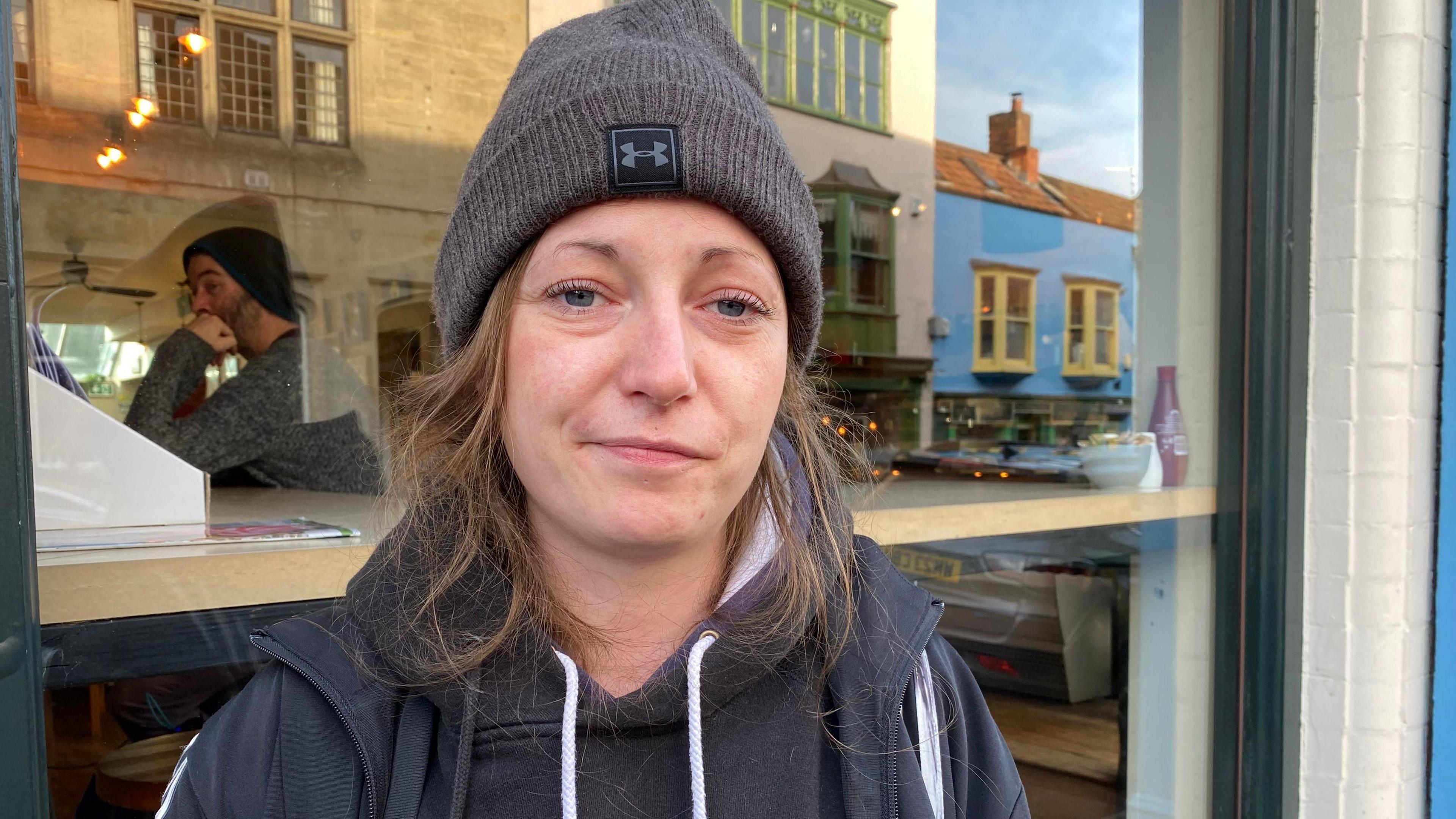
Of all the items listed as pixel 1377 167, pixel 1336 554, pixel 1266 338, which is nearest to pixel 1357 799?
pixel 1336 554

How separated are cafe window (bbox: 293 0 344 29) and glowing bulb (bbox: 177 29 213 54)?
30cm

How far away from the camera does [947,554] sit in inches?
75.9

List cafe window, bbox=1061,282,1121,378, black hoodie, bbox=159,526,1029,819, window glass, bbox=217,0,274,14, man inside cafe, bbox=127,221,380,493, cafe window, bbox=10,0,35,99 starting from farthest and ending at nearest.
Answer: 1. cafe window, bbox=1061,282,1121,378
2. window glass, bbox=217,0,274,14
3. man inside cafe, bbox=127,221,380,493
4. cafe window, bbox=10,0,35,99
5. black hoodie, bbox=159,526,1029,819

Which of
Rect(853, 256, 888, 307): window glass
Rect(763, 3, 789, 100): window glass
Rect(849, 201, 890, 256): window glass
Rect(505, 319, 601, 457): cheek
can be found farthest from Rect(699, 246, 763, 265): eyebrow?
Rect(853, 256, 888, 307): window glass

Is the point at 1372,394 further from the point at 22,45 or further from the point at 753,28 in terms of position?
the point at 22,45

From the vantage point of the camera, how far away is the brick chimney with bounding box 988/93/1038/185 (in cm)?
367

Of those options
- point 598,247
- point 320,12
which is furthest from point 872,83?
point 598,247

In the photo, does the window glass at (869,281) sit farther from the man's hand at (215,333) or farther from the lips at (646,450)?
the lips at (646,450)

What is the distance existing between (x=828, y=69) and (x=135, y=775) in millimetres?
3295

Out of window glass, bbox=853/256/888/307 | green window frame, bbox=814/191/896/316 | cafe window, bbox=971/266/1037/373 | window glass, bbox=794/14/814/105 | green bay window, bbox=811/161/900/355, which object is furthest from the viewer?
window glass, bbox=853/256/888/307

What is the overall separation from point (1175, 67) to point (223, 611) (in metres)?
2.35

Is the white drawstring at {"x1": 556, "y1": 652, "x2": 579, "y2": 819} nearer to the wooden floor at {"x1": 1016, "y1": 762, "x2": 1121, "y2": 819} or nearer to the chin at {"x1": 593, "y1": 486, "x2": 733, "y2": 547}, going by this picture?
the chin at {"x1": 593, "y1": 486, "x2": 733, "y2": 547}

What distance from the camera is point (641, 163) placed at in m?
0.80

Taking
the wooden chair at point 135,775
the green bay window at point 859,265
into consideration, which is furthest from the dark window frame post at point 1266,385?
the green bay window at point 859,265
